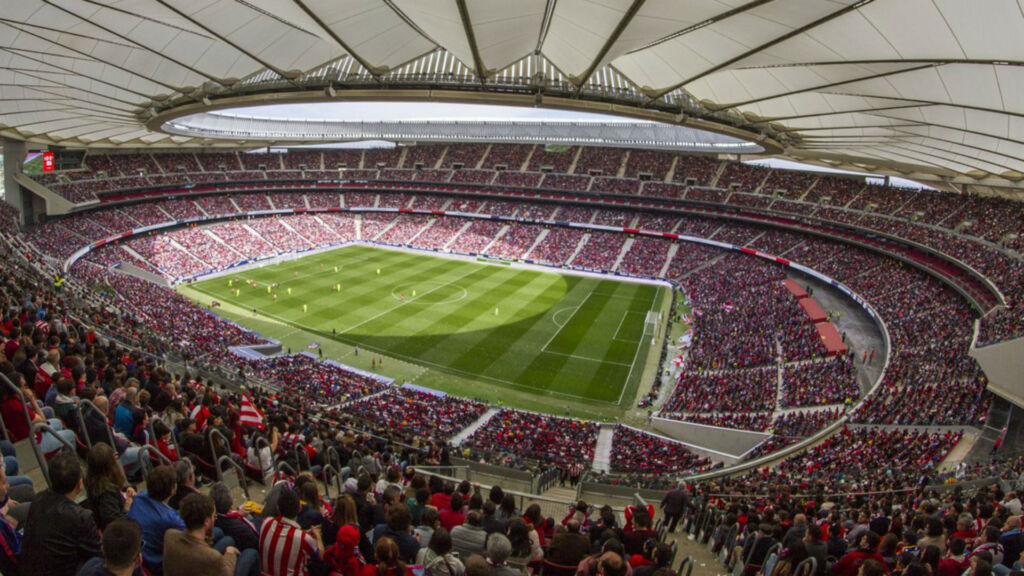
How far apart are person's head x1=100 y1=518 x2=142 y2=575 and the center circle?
4032 cm

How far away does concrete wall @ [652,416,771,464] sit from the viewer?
75.3 ft

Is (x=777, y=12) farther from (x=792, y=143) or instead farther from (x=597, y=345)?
(x=597, y=345)

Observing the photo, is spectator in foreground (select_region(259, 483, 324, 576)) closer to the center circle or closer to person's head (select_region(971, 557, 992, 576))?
person's head (select_region(971, 557, 992, 576))

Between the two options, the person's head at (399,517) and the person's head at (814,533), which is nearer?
the person's head at (399,517)

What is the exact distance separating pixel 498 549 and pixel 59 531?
3111 millimetres

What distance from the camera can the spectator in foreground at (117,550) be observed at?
124 inches

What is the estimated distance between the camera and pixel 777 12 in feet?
35.1

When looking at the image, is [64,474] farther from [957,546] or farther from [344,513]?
[957,546]

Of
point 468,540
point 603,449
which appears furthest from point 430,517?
point 603,449

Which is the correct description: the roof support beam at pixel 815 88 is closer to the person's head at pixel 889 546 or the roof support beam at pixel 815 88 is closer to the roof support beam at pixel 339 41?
the person's head at pixel 889 546

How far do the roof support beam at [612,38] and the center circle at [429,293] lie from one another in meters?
29.0

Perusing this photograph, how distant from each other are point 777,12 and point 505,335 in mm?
28490

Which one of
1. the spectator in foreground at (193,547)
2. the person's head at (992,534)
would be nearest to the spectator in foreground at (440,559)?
the spectator in foreground at (193,547)

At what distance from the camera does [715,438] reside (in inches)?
939
